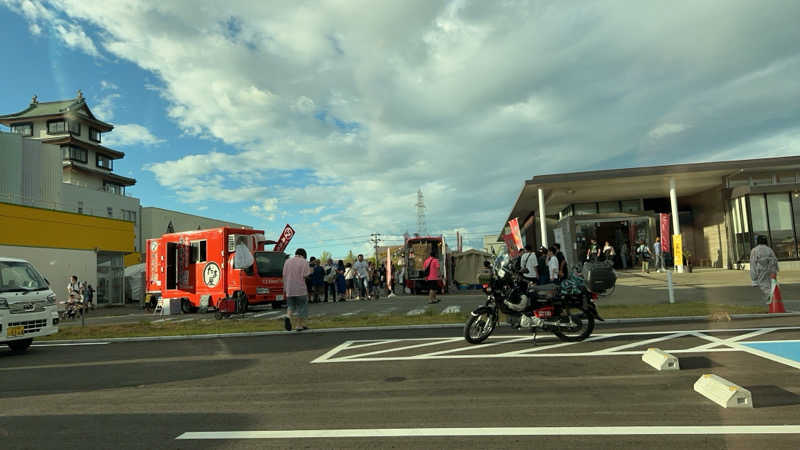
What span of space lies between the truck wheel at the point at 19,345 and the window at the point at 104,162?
Answer: 51036mm

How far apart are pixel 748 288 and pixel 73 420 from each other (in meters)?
17.6

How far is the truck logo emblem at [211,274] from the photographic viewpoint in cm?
1739

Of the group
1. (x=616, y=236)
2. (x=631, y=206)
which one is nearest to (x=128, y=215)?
(x=616, y=236)

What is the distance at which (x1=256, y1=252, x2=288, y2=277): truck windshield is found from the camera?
1792cm

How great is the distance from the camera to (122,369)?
7375 millimetres

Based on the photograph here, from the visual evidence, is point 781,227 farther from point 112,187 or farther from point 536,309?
point 112,187

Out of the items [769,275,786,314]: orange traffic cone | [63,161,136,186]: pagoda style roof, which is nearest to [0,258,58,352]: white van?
[769,275,786,314]: orange traffic cone

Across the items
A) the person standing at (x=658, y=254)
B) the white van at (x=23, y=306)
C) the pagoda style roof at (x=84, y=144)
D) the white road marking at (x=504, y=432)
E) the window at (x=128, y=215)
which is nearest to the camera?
the white road marking at (x=504, y=432)

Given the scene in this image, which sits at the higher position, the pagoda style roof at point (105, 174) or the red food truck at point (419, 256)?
the pagoda style roof at point (105, 174)

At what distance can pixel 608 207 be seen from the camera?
31578mm

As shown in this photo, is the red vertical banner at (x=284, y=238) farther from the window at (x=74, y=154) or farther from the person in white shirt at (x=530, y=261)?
the window at (x=74, y=154)

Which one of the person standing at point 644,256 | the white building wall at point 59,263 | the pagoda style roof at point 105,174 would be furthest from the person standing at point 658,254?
the pagoda style roof at point 105,174

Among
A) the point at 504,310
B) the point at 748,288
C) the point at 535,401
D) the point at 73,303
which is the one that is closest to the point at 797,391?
the point at 535,401

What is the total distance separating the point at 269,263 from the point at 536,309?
480 inches
